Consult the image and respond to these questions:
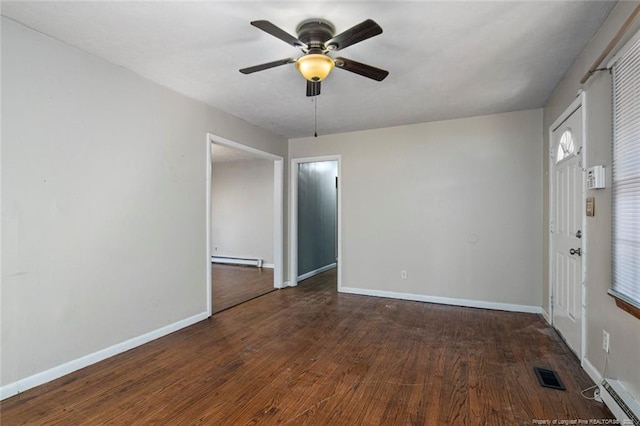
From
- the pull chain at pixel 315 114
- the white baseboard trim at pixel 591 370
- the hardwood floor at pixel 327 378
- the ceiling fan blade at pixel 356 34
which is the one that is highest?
the pull chain at pixel 315 114

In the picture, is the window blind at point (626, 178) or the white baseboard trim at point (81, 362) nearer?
the window blind at point (626, 178)

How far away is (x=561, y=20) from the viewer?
2029mm

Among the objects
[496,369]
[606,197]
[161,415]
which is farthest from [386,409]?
[606,197]

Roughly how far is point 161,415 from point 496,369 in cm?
250

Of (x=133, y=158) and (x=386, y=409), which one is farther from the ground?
(x=133, y=158)

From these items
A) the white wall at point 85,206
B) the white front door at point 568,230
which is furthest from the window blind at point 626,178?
the white wall at point 85,206

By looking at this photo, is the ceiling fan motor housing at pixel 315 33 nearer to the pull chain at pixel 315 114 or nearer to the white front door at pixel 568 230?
the pull chain at pixel 315 114

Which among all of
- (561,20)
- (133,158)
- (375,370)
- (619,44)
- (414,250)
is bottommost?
(375,370)

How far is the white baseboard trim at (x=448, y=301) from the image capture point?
383 cm

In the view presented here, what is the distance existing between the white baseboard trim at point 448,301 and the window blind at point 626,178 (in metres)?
2.11

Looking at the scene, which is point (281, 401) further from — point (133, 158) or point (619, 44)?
point (619, 44)

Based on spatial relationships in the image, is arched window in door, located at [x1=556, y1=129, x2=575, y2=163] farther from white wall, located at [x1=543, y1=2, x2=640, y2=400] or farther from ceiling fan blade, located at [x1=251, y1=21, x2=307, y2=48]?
ceiling fan blade, located at [x1=251, y1=21, x2=307, y2=48]

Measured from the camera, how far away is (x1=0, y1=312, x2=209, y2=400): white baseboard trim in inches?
81.4

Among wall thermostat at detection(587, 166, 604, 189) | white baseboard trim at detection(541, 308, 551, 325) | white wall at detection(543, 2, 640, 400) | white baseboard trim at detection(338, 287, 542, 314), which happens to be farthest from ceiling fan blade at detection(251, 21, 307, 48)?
A: white baseboard trim at detection(541, 308, 551, 325)
